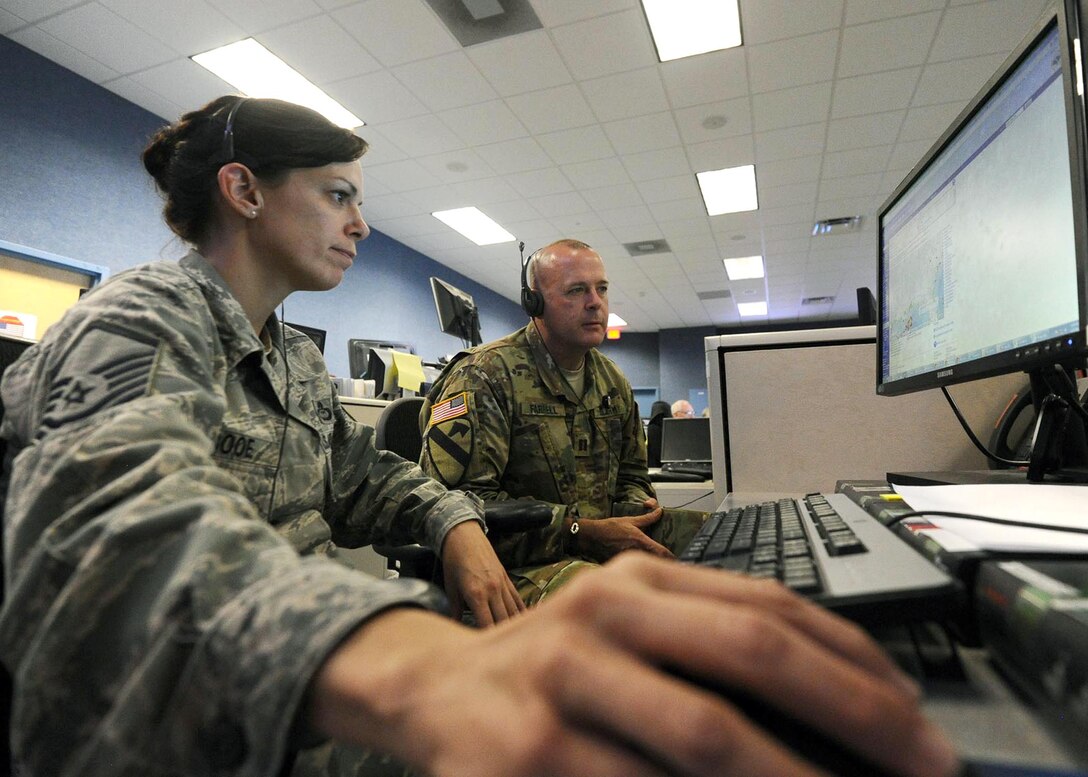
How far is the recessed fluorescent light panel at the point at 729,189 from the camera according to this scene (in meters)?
4.23

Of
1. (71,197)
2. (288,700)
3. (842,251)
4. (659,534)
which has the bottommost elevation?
(659,534)

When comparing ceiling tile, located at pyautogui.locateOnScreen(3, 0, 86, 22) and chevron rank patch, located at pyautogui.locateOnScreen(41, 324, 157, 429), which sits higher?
ceiling tile, located at pyautogui.locateOnScreen(3, 0, 86, 22)

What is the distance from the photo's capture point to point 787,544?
1.23 ft

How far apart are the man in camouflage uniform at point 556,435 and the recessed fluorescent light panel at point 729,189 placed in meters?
2.93

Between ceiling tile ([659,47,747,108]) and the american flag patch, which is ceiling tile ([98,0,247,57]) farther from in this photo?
the american flag patch

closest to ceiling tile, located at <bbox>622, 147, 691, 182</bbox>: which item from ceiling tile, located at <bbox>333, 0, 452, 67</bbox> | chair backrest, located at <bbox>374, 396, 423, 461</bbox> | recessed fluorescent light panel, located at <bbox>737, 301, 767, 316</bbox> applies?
ceiling tile, located at <bbox>333, 0, 452, 67</bbox>

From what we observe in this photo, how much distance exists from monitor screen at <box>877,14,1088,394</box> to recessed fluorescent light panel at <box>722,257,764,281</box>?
18.8 feet

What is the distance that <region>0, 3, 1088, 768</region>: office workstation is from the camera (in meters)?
0.50

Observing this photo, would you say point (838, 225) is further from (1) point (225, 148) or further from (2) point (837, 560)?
(2) point (837, 560)

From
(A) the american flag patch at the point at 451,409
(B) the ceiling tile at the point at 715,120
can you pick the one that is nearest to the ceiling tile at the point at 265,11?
(B) the ceiling tile at the point at 715,120

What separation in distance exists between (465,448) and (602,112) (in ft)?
9.36

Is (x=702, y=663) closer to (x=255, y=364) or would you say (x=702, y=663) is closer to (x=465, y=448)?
(x=255, y=364)

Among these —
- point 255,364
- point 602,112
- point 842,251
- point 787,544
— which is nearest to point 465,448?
point 255,364

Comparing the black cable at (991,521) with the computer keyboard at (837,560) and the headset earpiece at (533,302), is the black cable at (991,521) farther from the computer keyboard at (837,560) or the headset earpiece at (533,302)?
the headset earpiece at (533,302)
